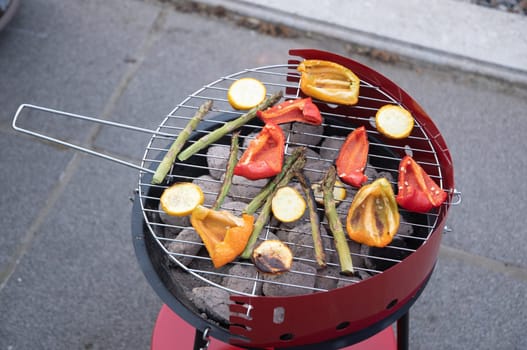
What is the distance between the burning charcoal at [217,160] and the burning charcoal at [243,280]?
479 mm

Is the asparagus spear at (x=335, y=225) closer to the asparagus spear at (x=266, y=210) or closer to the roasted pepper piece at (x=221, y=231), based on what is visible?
the asparagus spear at (x=266, y=210)

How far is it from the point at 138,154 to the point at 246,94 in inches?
67.7

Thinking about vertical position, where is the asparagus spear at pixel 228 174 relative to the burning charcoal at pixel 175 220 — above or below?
above

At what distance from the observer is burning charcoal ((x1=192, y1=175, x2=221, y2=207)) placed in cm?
228

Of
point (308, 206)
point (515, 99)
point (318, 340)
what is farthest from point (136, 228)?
point (515, 99)

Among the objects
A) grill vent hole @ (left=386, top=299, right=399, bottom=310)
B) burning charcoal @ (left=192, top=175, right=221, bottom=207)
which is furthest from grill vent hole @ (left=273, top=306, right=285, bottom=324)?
burning charcoal @ (left=192, top=175, right=221, bottom=207)

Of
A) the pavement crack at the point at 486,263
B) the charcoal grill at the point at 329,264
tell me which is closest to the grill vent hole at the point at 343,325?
the charcoal grill at the point at 329,264

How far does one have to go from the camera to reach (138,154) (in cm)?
396

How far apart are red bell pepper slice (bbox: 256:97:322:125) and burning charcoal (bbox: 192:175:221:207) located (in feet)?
1.18

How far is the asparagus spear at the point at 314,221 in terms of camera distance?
2023 millimetres

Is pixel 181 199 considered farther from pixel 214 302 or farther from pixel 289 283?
pixel 289 283

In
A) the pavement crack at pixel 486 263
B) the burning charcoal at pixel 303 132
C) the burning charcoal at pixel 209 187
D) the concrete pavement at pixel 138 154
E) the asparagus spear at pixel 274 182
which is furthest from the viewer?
the pavement crack at pixel 486 263

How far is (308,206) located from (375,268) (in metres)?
0.39

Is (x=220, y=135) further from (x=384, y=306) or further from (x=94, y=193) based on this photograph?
(x=94, y=193)
